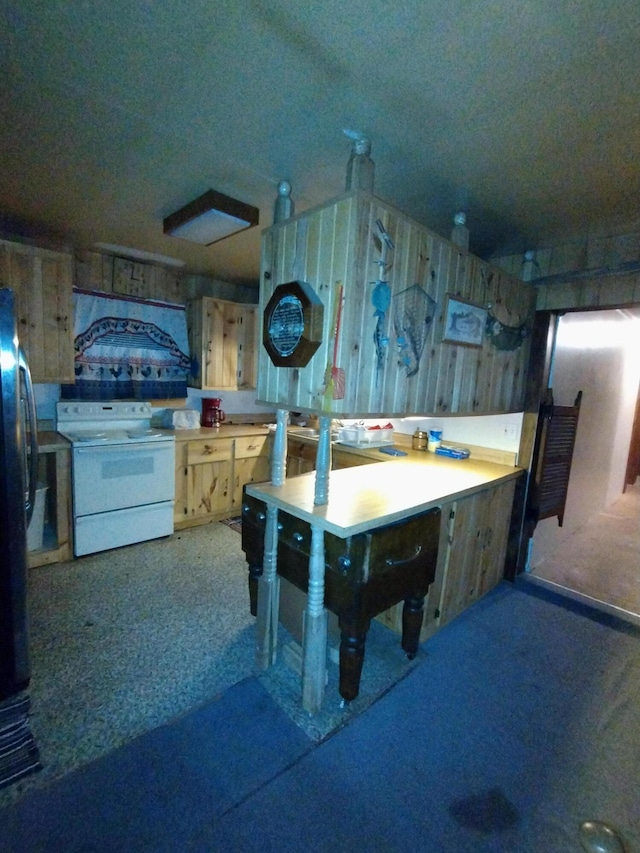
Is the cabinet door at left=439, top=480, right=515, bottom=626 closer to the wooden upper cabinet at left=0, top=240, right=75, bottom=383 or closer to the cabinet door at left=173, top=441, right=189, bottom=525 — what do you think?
the cabinet door at left=173, top=441, right=189, bottom=525

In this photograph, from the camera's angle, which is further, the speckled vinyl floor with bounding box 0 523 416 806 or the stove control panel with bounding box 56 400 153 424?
the stove control panel with bounding box 56 400 153 424

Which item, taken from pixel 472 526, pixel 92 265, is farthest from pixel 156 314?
pixel 472 526

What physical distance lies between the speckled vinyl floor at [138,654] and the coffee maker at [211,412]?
1525mm

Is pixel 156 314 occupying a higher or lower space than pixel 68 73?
lower

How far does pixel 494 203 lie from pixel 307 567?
2.10m

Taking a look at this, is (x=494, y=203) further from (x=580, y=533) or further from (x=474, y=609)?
(x=580, y=533)

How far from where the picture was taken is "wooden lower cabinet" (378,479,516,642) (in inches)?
86.7

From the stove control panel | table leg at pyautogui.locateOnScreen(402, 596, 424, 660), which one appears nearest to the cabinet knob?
table leg at pyautogui.locateOnScreen(402, 596, 424, 660)

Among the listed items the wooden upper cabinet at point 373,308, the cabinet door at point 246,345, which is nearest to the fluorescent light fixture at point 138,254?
the cabinet door at point 246,345

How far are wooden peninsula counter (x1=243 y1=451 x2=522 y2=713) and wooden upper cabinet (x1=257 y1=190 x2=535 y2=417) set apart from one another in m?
0.44

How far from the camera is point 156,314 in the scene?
12.3ft

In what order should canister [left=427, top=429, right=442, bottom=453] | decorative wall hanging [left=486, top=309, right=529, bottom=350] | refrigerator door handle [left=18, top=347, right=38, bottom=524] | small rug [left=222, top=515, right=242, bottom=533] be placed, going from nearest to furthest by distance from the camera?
refrigerator door handle [left=18, top=347, right=38, bottom=524] → decorative wall hanging [left=486, top=309, right=529, bottom=350] → canister [left=427, top=429, right=442, bottom=453] → small rug [left=222, top=515, right=242, bottom=533]

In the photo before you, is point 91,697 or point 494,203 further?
point 494,203

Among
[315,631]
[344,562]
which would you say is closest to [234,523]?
[315,631]
